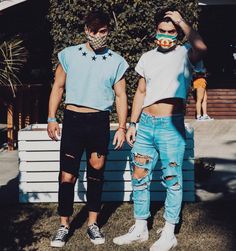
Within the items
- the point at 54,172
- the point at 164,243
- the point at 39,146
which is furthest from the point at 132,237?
the point at 39,146

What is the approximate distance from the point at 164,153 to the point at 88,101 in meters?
0.70

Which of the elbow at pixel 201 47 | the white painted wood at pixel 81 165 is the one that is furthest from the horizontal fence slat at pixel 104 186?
the elbow at pixel 201 47

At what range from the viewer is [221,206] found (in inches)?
221

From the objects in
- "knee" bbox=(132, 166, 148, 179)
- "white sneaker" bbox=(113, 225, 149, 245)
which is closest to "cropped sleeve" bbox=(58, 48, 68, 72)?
"knee" bbox=(132, 166, 148, 179)

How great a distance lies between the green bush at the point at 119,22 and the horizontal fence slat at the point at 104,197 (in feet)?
15.9

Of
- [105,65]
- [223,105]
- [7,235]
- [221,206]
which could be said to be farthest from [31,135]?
[223,105]

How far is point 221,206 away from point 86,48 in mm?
2190

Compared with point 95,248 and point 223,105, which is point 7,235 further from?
point 223,105

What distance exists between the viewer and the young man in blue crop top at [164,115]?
4.24m

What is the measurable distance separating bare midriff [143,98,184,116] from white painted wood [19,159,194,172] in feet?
4.43

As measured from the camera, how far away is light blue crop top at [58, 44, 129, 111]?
439cm

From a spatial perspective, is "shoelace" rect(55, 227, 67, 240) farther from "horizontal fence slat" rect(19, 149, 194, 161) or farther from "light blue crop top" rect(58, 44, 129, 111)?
"horizontal fence slat" rect(19, 149, 194, 161)

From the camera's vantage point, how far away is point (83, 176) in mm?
5605

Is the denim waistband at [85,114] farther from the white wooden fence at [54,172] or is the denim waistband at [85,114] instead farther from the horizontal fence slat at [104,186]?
the horizontal fence slat at [104,186]
